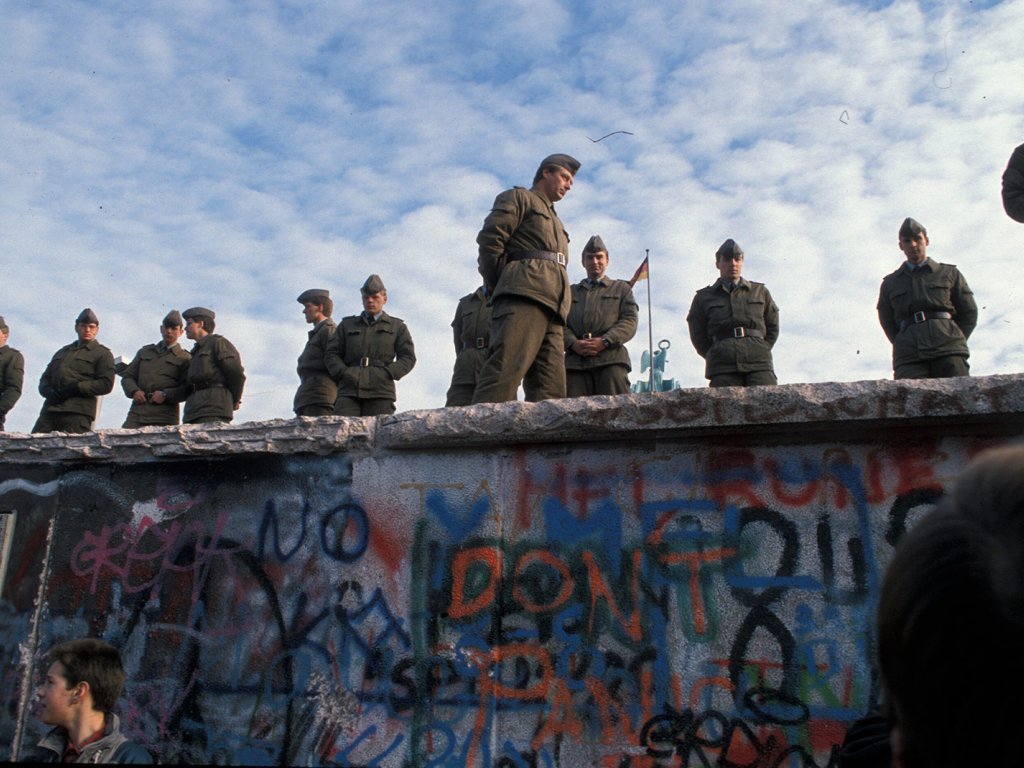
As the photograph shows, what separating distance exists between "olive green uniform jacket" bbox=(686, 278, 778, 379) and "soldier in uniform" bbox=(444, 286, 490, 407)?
5.26 feet

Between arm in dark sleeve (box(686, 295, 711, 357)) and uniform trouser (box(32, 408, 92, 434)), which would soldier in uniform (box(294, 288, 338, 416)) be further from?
arm in dark sleeve (box(686, 295, 711, 357))

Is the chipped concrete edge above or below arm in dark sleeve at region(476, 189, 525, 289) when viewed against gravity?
below

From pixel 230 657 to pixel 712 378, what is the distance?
11.9 feet

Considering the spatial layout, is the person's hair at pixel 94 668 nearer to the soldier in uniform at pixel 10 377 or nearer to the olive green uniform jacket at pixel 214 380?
the olive green uniform jacket at pixel 214 380

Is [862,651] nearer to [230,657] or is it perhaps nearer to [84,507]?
[230,657]

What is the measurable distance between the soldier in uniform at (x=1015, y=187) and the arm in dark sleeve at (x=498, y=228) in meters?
2.44

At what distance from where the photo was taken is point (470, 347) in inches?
299

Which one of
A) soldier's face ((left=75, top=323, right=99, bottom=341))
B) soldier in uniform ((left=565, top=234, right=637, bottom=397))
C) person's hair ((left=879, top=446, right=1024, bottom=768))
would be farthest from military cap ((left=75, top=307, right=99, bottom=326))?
person's hair ((left=879, top=446, right=1024, bottom=768))

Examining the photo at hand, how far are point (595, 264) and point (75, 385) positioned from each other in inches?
167

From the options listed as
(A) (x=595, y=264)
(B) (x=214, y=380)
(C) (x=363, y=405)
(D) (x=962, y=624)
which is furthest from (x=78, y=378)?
(D) (x=962, y=624)

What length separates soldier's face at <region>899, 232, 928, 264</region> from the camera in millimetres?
6453

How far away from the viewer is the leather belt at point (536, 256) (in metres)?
5.39

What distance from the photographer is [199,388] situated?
7.78 metres

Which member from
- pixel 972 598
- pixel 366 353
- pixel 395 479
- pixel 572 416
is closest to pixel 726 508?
pixel 572 416
